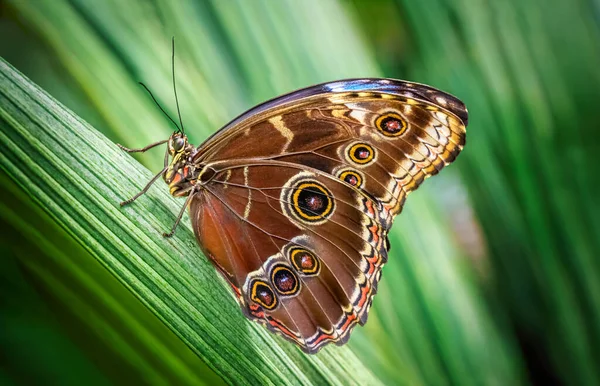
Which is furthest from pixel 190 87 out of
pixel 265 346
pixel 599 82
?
pixel 599 82

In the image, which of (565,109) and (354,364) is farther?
(565,109)

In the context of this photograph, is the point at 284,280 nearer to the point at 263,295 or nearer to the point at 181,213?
the point at 263,295

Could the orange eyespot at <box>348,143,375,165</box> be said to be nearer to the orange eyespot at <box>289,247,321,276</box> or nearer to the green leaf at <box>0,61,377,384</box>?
the orange eyespot at <box>289,247,321,276</box>

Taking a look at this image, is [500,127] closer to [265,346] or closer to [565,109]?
[565,109]

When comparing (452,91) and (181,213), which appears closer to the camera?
(181,213)

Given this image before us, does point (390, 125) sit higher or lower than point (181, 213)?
higher

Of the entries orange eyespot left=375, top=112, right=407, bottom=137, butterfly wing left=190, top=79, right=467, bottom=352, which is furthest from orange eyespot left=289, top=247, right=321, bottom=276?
orange eyespot left=375, top=112, right=407, bottom=137

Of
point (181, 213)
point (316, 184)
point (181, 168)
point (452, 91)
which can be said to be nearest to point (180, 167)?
point (181, 168)
